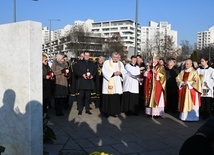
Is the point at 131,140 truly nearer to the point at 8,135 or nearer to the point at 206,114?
the point at 8,135

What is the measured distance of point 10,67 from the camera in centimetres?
454

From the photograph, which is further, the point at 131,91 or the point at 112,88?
the point at 131,91

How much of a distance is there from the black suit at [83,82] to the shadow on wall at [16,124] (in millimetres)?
4823

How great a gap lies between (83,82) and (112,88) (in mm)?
987

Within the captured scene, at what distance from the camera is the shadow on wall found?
14.4 ft

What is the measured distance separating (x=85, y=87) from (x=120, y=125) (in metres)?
2.09

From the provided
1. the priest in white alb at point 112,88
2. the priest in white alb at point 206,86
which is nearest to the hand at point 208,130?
the priest in white alb at point 112,88

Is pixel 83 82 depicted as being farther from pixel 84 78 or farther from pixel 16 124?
pixel 16 124

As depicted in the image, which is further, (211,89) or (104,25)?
(104,25)

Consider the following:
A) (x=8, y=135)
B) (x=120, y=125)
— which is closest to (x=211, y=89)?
(x=120, y=125)

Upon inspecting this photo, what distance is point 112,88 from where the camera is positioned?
30.2 feet

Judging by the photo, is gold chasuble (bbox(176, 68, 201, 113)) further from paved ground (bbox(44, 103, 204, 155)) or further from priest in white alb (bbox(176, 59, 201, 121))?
paved ground (bbox(44, 103, 204, 155))

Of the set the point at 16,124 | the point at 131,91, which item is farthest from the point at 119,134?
the point at 16,124

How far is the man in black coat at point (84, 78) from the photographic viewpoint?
374 inches
